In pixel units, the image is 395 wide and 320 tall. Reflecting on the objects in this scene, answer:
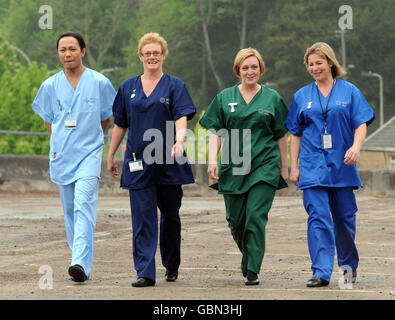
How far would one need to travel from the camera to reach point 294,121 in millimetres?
8734

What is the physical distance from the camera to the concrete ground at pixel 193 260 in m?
7.89

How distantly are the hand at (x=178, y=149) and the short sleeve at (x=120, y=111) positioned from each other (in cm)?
63

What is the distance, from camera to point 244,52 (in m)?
8.84

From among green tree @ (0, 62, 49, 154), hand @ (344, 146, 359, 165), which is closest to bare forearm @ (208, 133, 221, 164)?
hand @ (344, 146, 359, 165)

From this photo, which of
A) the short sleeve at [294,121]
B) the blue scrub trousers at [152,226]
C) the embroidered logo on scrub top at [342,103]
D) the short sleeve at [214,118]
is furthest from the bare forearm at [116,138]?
the embroidered logo on scrub top at [342,103]

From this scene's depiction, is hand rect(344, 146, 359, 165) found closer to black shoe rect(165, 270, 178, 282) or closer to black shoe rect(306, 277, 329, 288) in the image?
black shoe rect(306, 277, 329, 288)

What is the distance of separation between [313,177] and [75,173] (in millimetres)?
1954

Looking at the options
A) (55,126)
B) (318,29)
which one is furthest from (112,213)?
(318,29)

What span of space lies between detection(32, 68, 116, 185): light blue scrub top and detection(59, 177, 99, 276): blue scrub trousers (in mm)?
80

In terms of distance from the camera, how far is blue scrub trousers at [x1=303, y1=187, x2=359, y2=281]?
8.44m

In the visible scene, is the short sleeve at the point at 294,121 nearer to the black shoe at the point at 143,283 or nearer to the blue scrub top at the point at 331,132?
the blue scrub top at the point at 331,132

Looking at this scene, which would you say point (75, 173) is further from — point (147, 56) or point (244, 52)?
point (244, 52)

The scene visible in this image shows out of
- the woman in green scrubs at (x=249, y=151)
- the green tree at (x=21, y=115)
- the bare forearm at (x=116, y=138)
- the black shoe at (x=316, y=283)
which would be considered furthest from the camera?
the green tree at (x=21, y=115)

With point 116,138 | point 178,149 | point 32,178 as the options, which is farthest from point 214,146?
point 32,178
